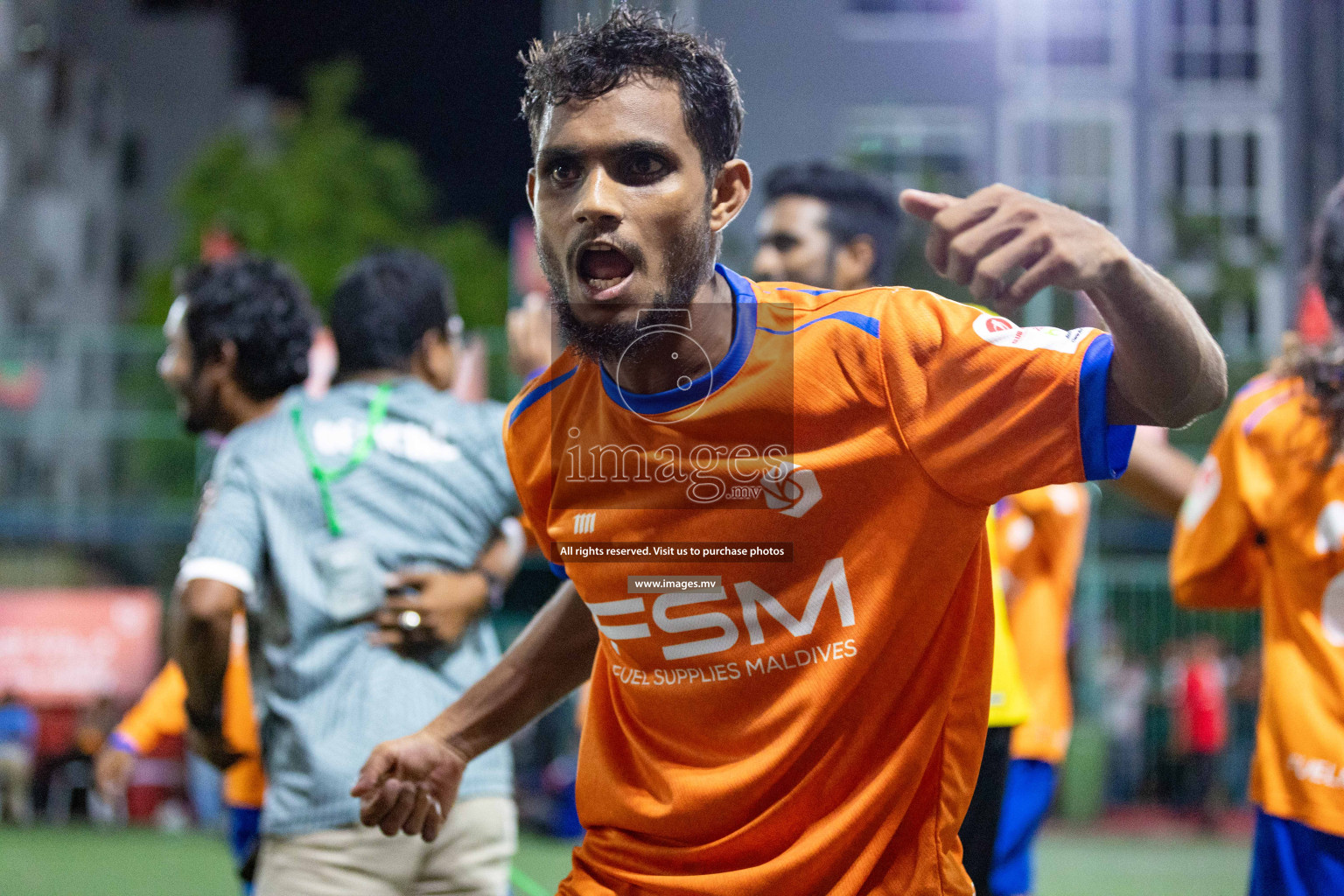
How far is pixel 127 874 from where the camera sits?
11.6 m

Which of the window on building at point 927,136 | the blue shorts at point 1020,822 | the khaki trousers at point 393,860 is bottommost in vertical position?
the blue shorts at point 1020,822

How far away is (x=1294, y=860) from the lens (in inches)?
119

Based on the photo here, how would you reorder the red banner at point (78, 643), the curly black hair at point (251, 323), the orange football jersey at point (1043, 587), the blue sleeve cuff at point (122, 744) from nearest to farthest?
1. the curly black hair at point (251, 323)
2. the blue sleeve cuff at point (122, 744)
3. the orange football jersey at point (1043, 587)
4. the red banner at point (78, 643)

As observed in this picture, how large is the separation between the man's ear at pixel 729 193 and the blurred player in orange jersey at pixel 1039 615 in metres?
3.34

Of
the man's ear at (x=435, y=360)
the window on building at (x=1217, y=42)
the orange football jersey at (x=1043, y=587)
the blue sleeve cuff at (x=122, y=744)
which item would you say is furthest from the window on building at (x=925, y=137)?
the man's ear at (x=435, y=360)

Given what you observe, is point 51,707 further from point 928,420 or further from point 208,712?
point 928,420

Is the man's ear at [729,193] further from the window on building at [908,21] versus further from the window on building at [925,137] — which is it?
the window on building at [908,21]

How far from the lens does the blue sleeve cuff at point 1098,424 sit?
1944 mm

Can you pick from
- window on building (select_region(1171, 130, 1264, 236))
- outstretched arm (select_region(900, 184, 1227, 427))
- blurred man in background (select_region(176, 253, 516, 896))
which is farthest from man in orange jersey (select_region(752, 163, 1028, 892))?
window on building (select_region(1171, 130, 1264, 236))

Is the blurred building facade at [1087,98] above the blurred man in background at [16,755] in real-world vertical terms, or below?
above

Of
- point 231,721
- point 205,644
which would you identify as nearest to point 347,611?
point 205,644

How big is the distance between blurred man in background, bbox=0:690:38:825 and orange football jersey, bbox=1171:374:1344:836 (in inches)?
585

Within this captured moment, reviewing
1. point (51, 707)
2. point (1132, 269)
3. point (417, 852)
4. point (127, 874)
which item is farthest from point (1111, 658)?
point (1132, 269)

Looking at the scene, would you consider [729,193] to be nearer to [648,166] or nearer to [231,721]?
[648,166]
